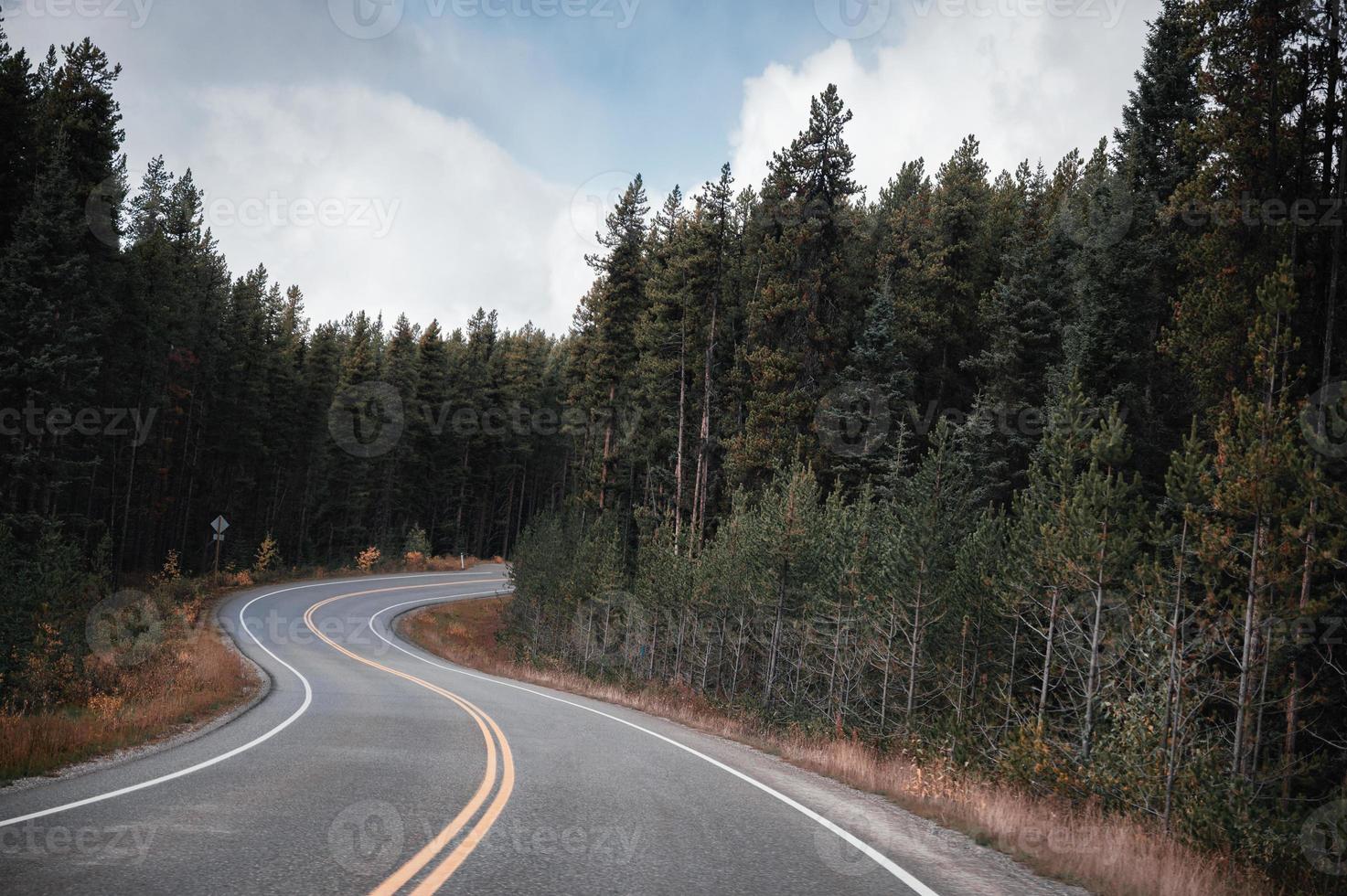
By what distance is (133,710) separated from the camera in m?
13.0

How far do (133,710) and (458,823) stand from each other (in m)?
10.3

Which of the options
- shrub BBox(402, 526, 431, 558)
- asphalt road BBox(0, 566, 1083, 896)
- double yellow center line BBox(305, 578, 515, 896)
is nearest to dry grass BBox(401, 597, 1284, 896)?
asphalt road BBox(0, 566, 1083, 896)

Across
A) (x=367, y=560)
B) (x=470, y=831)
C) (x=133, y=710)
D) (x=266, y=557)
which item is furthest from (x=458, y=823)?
(x=367, y=560)

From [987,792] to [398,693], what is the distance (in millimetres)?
14382

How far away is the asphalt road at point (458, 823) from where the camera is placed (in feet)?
16.4

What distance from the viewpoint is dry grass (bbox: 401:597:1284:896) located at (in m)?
6.66

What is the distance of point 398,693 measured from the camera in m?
19.0

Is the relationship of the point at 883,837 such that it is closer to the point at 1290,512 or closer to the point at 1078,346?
the point at 1290,512

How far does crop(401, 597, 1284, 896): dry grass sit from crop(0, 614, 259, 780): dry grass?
10714 millimetres

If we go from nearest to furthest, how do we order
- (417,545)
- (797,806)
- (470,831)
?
(470,831)
(797,806)
(417,545)

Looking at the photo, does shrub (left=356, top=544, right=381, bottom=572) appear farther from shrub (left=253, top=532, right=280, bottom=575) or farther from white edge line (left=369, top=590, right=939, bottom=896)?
white edge line (left=369, top=590, right=939, bottom=896)

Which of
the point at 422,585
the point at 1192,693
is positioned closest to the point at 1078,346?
the point at 1192,693

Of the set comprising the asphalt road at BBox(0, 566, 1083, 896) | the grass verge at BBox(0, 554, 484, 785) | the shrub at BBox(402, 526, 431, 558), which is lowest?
the shrub at BBox(402, 526, 431, 558)

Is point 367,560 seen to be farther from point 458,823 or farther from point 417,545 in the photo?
point 458,823
